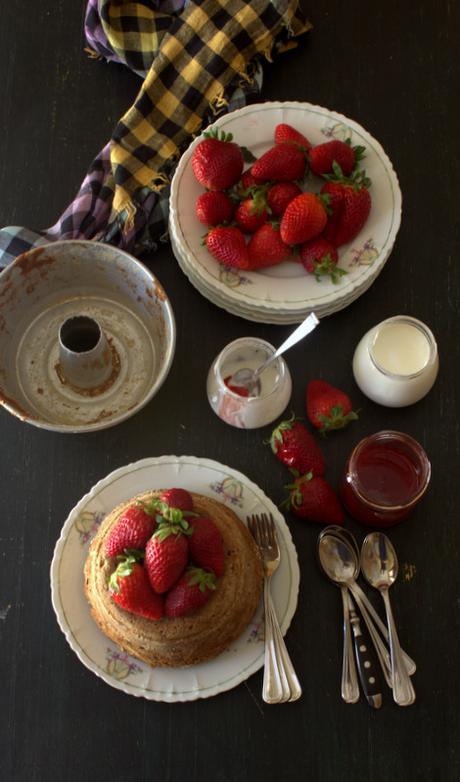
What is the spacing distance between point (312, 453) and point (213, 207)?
0.40m

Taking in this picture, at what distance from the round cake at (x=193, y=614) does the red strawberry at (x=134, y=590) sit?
0.03 metres

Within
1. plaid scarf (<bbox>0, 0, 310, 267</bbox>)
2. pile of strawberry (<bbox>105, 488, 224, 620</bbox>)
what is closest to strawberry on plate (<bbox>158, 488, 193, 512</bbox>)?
pile of strawberry (<bbox>105, 488, 224, 620</bbox>)

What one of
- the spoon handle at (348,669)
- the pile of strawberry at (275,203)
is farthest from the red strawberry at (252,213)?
the spoon handle at (348,669)

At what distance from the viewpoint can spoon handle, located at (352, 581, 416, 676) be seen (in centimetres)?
107

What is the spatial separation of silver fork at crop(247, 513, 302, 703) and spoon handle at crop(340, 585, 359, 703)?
7cm

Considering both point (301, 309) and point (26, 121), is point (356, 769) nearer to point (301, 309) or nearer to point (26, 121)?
point (301, 309)

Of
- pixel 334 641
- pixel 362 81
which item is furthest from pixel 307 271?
pixel 334 641

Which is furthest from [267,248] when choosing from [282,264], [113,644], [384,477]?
[113,644]

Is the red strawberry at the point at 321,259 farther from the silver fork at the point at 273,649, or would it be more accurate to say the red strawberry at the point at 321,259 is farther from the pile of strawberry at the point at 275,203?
the silver fork at the point at 273,649

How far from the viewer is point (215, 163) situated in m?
1.15

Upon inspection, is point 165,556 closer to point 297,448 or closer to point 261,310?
point 297,448

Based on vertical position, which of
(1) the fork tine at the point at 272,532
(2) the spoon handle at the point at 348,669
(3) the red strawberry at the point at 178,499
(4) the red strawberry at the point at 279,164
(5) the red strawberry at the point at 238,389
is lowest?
(2) the spoon handle at the point at 348,669

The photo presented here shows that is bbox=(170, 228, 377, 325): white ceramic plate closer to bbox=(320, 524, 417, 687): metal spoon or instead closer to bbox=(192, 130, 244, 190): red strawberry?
bbox=(192, 130, 244, 190): red strawberry

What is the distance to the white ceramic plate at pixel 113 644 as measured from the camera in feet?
3.39
